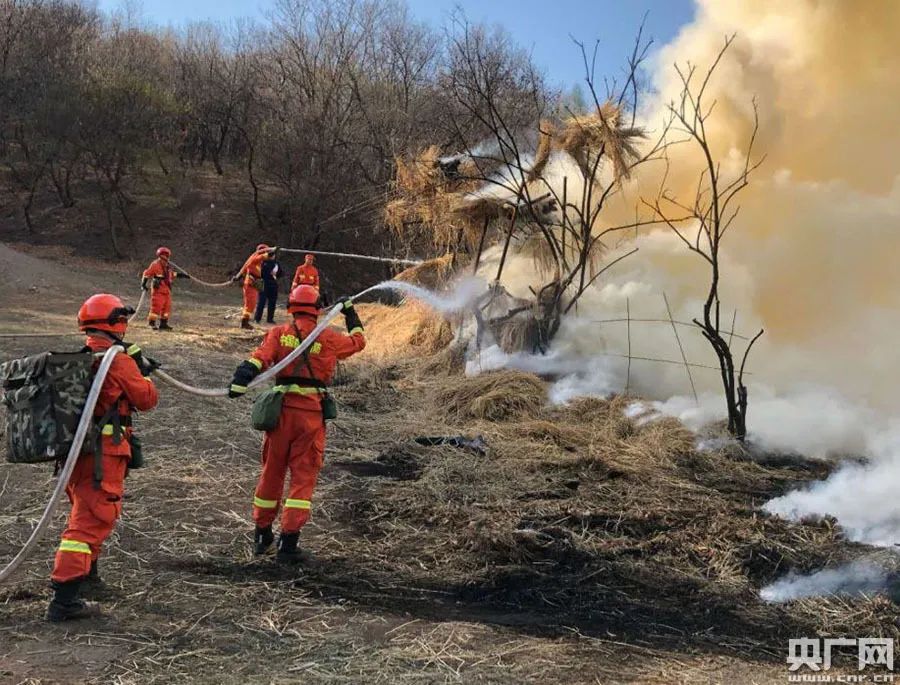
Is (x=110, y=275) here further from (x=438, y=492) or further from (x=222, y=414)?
(x=438, y=492)

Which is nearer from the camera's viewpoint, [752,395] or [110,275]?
[752,395]

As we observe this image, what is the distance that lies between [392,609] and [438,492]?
1.99 meters

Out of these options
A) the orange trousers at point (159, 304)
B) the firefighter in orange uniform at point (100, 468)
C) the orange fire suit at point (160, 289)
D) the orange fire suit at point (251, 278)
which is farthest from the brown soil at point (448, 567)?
the orange fire suit at point (251, 278)

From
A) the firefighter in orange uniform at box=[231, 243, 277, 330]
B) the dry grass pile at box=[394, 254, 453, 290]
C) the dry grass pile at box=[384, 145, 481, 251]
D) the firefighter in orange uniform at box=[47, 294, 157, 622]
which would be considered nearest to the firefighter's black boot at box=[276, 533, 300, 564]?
the firefighter in orange uniform at box=[47, 294, 157, 622]

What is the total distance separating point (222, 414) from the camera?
870 centimetres

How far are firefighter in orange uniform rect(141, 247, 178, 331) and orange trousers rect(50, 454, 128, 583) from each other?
10.1m

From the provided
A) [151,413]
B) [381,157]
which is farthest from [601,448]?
[381,157]

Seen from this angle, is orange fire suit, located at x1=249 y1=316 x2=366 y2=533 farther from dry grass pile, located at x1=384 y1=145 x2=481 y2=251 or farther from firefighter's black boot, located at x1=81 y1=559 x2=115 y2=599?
dry grass pile, located at x1=384 y1=145 x2=481 y2=251

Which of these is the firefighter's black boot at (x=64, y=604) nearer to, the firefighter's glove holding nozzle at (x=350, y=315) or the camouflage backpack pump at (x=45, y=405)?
the camouflage backpack pump at (x=45, y=405)

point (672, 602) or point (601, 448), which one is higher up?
point (601, 448)

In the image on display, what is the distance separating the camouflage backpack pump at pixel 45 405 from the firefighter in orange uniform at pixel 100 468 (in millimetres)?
137

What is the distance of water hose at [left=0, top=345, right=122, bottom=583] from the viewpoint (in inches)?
147

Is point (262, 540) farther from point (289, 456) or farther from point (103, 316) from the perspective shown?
point (103, 316)

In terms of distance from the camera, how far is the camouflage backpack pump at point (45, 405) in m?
3.90
